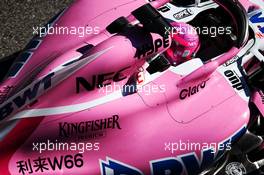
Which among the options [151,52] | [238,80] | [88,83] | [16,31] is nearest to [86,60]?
[88,83]

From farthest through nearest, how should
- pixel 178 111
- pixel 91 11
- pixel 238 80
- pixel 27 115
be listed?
pixel 91 11, pixel 238 80, pixel 178 111, pixel 27 115

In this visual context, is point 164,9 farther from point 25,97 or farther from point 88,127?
point 25,97

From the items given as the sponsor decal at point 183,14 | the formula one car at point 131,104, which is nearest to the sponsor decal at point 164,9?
the sponsor decal at point 183,14

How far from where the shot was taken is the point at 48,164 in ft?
12.4

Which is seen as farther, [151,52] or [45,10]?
[45,10]

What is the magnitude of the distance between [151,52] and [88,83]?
53 centimetres

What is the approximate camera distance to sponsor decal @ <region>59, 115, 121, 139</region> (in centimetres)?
379

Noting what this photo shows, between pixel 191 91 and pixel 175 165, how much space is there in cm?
60

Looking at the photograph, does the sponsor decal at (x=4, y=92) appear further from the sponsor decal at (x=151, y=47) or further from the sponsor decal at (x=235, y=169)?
the sponsor decal at (x=235, y=169)

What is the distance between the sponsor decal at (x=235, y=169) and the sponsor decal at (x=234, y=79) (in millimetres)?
702

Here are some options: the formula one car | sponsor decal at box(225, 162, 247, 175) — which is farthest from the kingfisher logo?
sponsor decal at box(225, 162, 247, 175)

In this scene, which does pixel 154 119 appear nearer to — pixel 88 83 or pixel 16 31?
pixel 88 83

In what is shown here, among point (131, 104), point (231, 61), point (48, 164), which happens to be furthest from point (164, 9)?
point (48, 164)

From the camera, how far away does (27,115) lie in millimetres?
3723
